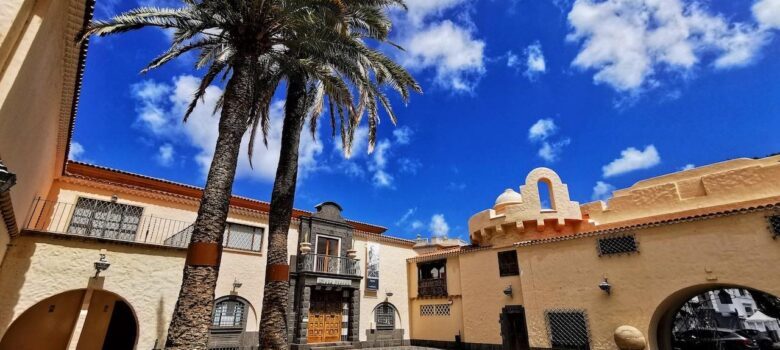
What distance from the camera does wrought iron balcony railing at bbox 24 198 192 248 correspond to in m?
12.6

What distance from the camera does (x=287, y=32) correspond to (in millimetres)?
9148

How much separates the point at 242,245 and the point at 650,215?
58.4ft

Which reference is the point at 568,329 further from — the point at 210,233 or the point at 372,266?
the point at 210,233

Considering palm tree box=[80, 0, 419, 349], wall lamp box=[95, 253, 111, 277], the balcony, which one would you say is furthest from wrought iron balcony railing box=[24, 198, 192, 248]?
the balcony

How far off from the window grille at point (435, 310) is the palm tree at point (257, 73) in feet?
43.1

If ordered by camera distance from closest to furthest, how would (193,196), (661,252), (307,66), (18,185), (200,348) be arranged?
(200,348) → (18,185) → (307,66) → (661,252) → (193,196)

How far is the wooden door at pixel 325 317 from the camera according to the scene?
18.5 metres

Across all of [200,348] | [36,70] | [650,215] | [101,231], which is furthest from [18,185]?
[650,215]

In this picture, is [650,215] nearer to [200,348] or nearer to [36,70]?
[200,348]

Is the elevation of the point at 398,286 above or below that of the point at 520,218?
below

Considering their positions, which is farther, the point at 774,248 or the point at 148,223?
the point at 148,223

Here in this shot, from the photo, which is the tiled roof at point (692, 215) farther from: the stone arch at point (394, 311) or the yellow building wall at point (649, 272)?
the stone arch at point (394, 311)

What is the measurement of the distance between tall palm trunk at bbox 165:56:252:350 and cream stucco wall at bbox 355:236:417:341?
1443 centimetres

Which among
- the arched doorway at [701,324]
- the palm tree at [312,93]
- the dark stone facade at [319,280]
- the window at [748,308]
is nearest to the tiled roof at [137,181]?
the dark stone facade at [319,280]
